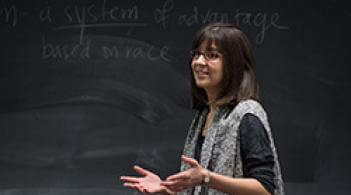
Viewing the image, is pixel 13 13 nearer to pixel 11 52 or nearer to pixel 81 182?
pixel 11 52

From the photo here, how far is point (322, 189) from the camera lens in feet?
11.8

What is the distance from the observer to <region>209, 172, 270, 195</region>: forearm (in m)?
1.49

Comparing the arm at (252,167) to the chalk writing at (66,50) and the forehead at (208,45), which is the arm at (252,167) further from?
the chalk writing at (66,50)

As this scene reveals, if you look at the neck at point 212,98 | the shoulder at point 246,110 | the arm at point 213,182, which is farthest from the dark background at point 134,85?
the arm at point 213,182

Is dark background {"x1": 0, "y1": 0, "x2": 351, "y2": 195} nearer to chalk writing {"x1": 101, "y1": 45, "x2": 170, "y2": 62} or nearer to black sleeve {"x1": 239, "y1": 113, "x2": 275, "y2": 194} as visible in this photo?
chalk writing {"x1": 101, "y1": 45, "x2": 170, "y2": 62}

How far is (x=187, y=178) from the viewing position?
144 cm

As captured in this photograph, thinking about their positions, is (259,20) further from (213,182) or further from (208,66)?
(213,182)

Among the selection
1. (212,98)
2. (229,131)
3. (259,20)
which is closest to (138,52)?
(259,20)

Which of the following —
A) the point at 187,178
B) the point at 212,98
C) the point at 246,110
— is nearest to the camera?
the point at 187,178

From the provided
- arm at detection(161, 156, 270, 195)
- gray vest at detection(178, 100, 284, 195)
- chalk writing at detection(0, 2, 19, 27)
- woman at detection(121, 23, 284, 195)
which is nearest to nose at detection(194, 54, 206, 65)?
woman at detection(121, 23, 284, 195)

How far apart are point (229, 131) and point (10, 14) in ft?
7.50

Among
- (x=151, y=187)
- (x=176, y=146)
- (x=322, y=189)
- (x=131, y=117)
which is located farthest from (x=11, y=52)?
(x=151, y=187)

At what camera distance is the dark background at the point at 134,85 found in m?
3.54

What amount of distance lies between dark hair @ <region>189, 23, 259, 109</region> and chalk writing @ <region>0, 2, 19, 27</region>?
213cm
